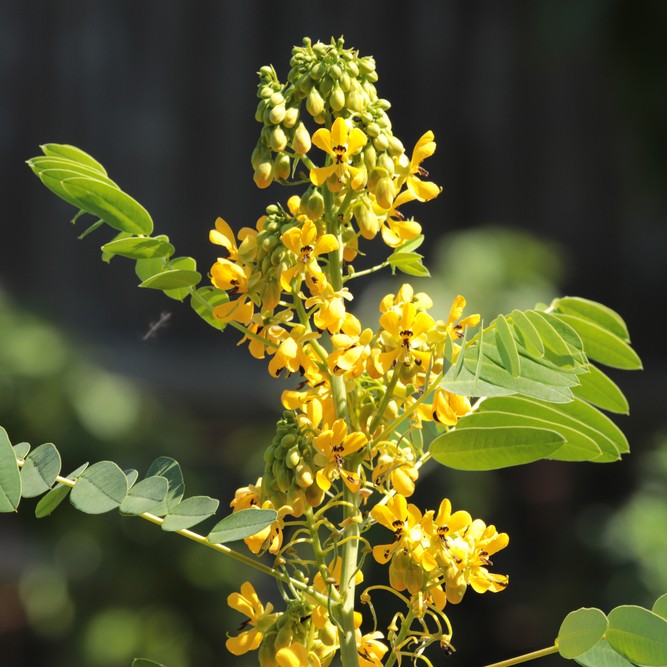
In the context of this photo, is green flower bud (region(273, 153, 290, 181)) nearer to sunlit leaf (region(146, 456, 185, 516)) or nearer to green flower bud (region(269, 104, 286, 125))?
green flower bud (region(269, 104, 286, 125))

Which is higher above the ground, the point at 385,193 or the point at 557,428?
the point at 385,193

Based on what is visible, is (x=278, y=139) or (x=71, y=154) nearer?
(x=278, y=139)

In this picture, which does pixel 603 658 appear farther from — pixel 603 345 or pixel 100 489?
pixel 100 489

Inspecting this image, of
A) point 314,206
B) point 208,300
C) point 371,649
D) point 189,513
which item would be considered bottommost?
point 371,649

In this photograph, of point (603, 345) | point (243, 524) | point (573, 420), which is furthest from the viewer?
point (603, 345)

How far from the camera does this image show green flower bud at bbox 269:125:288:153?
2.35ft

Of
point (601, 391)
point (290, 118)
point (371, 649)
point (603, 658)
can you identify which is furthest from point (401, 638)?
point (290, 118)

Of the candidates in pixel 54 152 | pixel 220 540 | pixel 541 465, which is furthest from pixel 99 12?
pixel 220 540

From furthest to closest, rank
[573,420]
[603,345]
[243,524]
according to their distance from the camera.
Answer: [603,345] → [573,420] → [243,524]

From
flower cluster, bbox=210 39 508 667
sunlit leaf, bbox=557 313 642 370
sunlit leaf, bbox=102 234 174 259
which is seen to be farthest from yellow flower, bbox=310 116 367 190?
sunlit leaf, bbox=557 313 642 370

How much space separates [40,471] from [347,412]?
234mm

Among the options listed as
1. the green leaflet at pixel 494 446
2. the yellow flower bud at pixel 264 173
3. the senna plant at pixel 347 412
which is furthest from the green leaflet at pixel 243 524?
the yellow flower bud at pixel 264 173

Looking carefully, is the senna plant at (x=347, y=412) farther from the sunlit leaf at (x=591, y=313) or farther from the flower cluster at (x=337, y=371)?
the sunlit leaf at (x=591, y=313)

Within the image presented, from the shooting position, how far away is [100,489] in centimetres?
73
